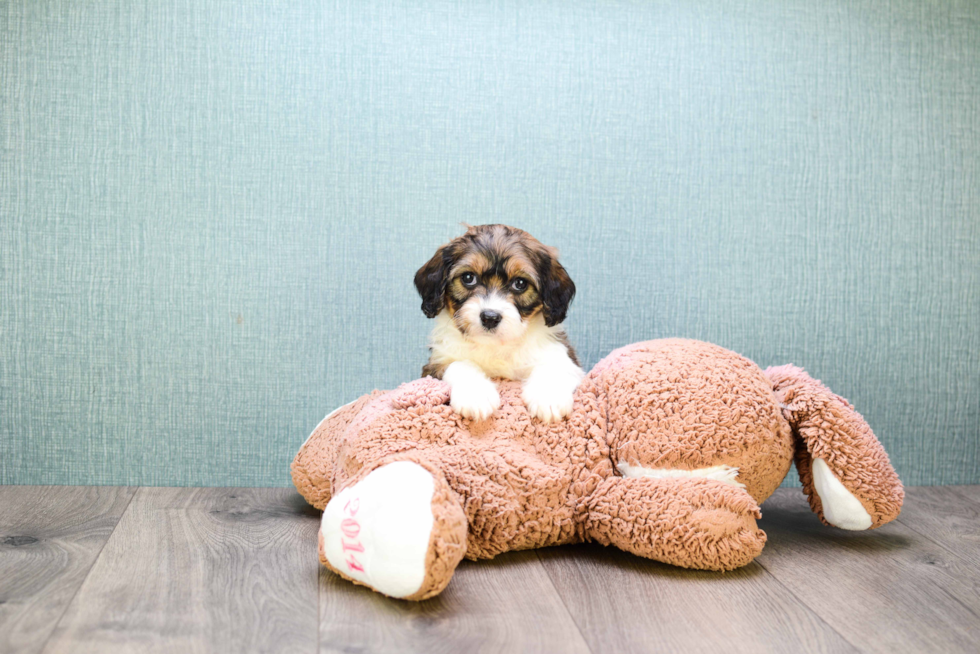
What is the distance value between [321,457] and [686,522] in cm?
93

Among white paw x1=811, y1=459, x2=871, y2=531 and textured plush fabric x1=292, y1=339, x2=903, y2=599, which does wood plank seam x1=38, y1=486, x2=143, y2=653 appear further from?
white paw x1=811, y1=459, x2=871, y2=531

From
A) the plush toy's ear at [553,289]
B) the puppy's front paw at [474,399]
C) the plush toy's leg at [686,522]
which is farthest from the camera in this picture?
the plush toy's ear at [553,289]

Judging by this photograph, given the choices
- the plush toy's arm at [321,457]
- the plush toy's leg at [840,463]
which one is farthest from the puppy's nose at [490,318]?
the plush toy's leg at [840,463]

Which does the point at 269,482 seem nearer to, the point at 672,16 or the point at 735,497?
the point at 735,497

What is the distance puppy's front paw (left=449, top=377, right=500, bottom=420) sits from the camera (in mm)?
1708

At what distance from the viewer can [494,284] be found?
1.79 metres

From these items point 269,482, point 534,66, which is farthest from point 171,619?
point 534,66

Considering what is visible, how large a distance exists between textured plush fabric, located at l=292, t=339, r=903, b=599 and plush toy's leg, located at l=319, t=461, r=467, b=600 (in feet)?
0.21

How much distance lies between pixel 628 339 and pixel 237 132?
4.33 feet

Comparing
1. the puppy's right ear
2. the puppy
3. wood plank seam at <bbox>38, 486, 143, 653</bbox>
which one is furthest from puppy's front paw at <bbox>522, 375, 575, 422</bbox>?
wood plank seam at <bbox>38, 486, 143, 653</bbox>

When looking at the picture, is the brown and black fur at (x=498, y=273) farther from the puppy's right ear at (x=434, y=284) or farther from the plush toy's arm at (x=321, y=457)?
the plush toy's arm at (x=321, y=457)

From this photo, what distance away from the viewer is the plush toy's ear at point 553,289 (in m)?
1.84

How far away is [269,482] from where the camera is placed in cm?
229

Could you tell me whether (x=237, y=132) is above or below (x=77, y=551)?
above
